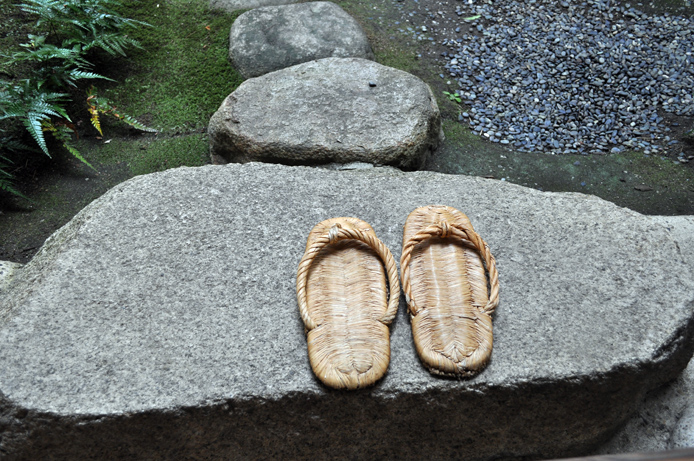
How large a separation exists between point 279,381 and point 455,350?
63cm

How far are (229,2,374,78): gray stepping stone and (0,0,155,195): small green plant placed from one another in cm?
80

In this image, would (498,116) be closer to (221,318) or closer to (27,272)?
(221,318)

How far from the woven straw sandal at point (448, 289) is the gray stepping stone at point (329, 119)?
782mm

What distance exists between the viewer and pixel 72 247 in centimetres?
228

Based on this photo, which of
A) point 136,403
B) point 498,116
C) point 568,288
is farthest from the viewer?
point 498,116

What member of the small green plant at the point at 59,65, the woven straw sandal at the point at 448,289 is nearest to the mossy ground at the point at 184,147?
the small green plant at the point at 59,65

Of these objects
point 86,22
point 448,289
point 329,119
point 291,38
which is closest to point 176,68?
point 86,22

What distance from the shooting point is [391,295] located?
2.04 meters

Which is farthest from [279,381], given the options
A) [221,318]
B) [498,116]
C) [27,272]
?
[498,116]

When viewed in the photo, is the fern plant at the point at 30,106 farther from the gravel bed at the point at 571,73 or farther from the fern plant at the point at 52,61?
the gravel bed at the point at 571,73

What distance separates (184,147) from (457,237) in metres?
2.04

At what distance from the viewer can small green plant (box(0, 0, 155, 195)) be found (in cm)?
315

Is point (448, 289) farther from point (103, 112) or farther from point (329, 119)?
point (103, 112)

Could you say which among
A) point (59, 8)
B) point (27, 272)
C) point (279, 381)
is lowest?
point (27, 272)
